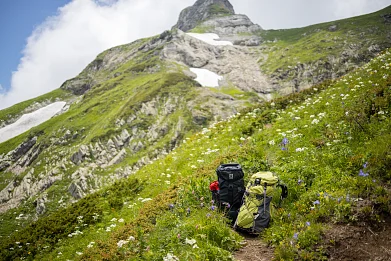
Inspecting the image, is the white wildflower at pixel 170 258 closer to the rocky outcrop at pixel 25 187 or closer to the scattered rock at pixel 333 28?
the rocky outcrop at pixel 25 187

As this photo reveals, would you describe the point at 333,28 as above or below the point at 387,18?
above

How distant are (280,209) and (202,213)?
2.36 metres

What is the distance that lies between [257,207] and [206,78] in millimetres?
158425

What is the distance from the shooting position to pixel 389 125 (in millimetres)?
9453

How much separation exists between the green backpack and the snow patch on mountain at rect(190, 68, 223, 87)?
147 meters

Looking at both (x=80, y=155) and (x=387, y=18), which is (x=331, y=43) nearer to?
(x=387, y=18)

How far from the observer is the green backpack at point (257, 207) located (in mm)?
7668

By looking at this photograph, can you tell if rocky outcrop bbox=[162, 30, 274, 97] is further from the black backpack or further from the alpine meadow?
the black backpack

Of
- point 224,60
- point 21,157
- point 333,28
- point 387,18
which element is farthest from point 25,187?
point 387,18

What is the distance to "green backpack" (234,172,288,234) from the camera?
7.67 metres

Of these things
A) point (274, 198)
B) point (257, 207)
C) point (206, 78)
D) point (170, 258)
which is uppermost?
point (206, 78)

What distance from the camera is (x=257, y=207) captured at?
306 inches

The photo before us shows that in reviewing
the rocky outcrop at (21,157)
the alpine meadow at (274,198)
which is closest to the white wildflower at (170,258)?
the alpine meadow at (274,198)

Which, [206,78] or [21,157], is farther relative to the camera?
[206,78]
